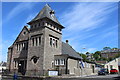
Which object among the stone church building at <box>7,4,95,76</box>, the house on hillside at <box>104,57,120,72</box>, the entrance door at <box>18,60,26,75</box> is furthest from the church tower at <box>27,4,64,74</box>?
the house on hillside at <box>104,57,120,72</box>

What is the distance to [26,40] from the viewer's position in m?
35.3

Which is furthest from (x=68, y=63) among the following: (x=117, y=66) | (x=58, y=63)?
(x=117, y=66)

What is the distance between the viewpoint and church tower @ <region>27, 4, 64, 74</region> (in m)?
29.3

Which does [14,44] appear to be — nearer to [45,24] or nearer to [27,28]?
[27,28]

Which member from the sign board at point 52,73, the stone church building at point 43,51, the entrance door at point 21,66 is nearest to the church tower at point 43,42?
the stone church building at point 43,51

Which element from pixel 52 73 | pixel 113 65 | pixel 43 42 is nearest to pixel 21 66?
pixel 43 42

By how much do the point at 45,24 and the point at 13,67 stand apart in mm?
15321

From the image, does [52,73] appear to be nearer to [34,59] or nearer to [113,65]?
[34,59]

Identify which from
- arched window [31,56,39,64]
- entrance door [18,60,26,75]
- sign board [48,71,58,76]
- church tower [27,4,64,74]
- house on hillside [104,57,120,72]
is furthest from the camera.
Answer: house on hillside [104,57,120,72]

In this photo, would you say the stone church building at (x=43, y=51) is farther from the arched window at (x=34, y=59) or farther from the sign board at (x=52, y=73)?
the sign board at (x=52, y=73)

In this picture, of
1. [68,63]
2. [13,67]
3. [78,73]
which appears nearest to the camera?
[68,63]

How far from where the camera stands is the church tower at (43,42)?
29281 mm

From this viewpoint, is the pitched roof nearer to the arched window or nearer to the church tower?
the church tower

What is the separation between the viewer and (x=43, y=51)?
95.5ft
